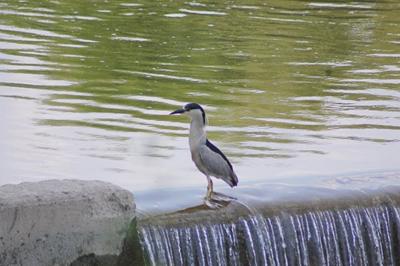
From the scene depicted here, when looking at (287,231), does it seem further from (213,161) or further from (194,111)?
(194,111)

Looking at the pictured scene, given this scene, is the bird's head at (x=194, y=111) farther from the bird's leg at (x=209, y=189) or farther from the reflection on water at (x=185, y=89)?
the reflection on water at (x=185, y=89)

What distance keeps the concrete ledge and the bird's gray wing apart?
2.43ft

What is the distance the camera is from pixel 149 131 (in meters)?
9.33

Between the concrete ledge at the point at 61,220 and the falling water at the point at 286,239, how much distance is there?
1.12ft

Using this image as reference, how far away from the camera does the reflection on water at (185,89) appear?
846 centimetres

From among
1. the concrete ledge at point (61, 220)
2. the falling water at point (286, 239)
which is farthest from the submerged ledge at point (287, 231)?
the concrete ledge at point (61, 220)

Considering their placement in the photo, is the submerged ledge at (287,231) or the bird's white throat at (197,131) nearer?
the submerged ledge at (287,231)

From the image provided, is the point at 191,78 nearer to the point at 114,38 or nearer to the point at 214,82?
the point at 214,82

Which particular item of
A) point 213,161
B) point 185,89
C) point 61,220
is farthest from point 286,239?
point 185,89

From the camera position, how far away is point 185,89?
1105 cm

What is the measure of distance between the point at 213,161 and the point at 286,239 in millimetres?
747

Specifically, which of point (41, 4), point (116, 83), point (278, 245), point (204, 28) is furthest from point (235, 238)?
point (41, 4)

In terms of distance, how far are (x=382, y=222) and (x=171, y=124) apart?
8.43 feet

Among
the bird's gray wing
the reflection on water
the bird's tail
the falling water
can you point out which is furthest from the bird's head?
the reflection on water
